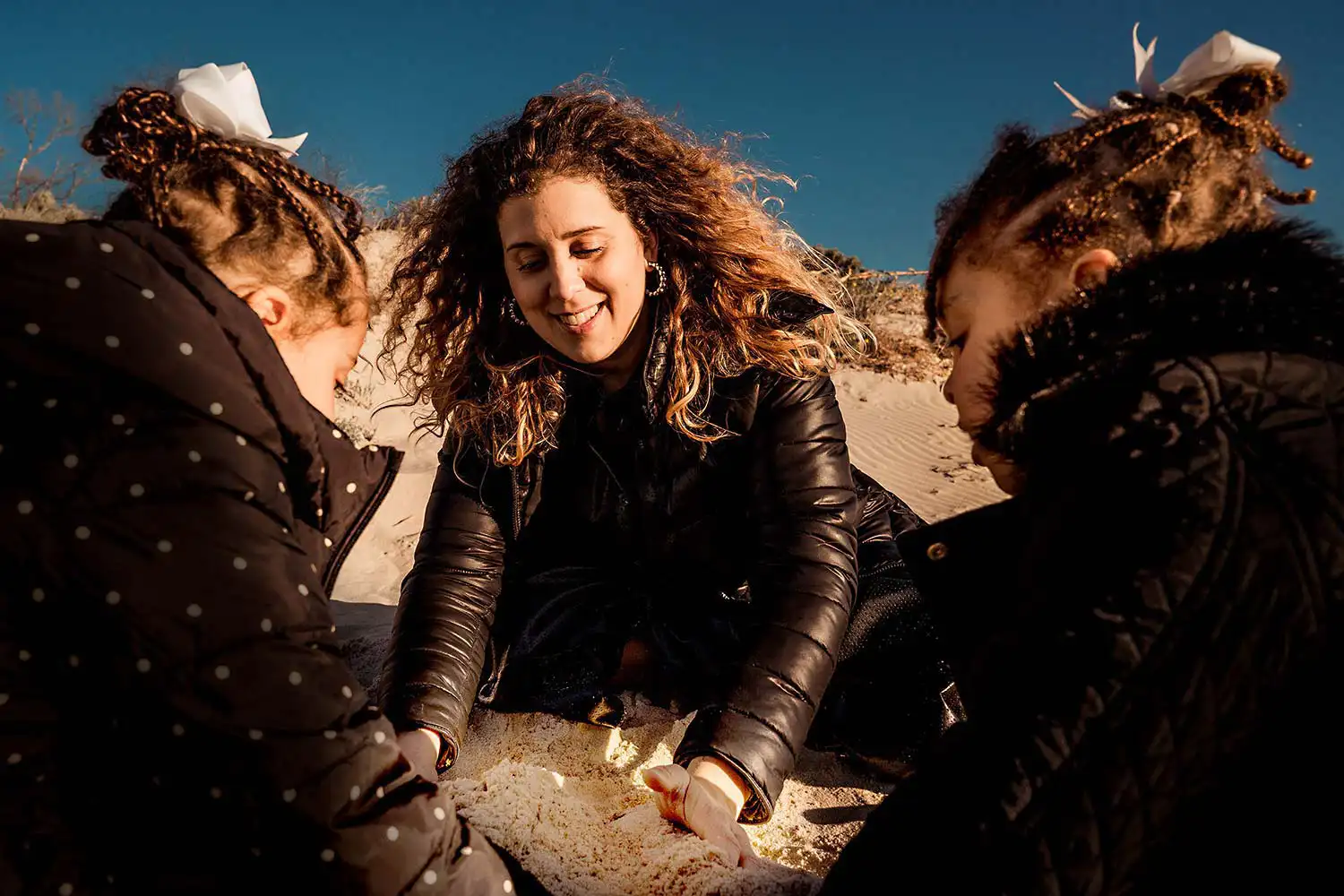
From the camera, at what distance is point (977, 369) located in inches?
74.1

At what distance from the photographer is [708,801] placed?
2146 millimetres

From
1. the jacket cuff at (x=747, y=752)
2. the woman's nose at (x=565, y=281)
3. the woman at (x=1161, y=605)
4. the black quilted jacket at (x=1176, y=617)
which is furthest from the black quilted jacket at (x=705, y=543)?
the black quilted jacket at (x=1176, y=617)

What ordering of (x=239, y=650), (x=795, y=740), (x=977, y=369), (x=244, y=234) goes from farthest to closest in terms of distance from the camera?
(x=795, y=740), (x=977, y=369), (x=244, y=234), (x=239, y=650)

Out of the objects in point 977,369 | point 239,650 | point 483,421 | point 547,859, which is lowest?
point 547,859

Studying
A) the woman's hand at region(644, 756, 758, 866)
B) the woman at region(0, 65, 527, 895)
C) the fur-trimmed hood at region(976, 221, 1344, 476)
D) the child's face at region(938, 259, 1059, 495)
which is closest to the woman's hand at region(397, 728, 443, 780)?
the woman's hand at region(644, 756, 758, 866)

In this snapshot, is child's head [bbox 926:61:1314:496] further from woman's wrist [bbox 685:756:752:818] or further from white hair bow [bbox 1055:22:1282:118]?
woman's wrist [bbox 685:756:752:818]

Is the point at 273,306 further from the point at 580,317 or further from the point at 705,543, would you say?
the point at 705,543

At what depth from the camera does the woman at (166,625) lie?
1191 millimetres

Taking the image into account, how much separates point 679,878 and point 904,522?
1874 millimetres

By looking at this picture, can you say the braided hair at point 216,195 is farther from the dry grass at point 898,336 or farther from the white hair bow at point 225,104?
the dry grass at point 898,336

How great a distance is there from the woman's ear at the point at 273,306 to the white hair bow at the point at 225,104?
36cm

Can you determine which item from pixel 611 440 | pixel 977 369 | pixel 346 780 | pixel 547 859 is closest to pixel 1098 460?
pixel 977 369

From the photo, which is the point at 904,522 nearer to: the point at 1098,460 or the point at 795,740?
the point at 795,740

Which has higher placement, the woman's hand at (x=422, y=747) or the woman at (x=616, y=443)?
the woman at (x=616, y=443)
